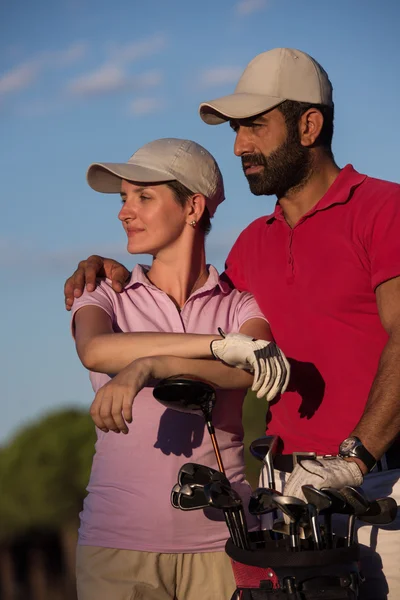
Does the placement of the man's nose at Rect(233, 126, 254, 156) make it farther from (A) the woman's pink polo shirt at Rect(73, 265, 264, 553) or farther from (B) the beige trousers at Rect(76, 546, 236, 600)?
(B) the beige trousers at Rect(76, 546, 236, 600)

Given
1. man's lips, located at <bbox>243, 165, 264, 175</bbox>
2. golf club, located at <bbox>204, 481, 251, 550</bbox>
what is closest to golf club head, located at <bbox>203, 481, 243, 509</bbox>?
golf club, located at <bbox>204, 481, 251, 550</bbox>

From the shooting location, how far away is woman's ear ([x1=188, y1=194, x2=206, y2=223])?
180 inches

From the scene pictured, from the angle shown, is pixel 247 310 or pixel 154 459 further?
pixel 247 310

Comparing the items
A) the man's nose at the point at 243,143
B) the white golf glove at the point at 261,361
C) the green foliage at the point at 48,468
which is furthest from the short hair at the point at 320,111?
the green foliage at the point at 48,468

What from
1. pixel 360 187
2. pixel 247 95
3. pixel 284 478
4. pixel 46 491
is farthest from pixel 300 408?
pixel 46 491

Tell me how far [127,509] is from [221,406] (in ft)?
1.74

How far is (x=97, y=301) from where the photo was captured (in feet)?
14.3

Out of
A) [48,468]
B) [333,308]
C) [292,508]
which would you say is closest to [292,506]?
[292,508]

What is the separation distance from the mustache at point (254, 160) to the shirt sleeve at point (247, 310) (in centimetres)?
52

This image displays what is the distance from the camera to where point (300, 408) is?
168 inches

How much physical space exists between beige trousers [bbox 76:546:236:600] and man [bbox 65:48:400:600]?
451 mm

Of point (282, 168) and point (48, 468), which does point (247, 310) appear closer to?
point (282, 168)

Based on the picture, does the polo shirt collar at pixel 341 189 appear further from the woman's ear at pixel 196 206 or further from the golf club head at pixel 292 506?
the golf club head at pixel 292 506

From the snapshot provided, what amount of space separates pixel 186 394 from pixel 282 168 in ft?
4.01
